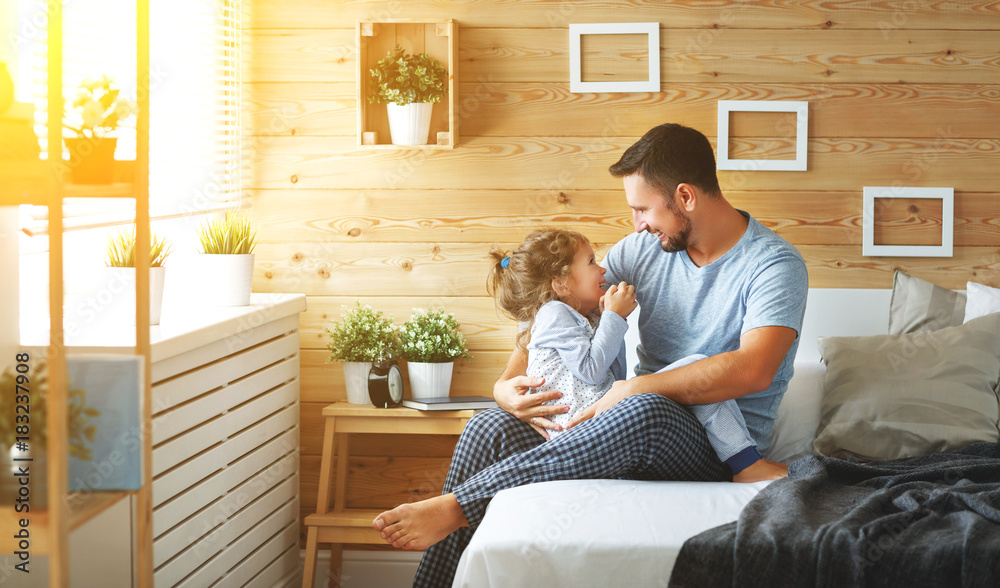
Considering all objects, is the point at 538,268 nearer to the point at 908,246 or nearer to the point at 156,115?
the point at 156,115

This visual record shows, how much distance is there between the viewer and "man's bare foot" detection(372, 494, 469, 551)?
1.81 metres

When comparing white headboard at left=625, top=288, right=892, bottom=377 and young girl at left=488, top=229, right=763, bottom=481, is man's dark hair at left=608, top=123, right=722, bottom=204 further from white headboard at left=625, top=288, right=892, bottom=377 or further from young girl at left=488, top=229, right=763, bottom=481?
white headboard at left=625, top=288, right=892, bottom=377

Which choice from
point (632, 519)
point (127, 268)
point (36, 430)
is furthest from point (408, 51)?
point (36, 430)

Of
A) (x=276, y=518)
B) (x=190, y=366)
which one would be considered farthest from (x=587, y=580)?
(x=276, y=518)

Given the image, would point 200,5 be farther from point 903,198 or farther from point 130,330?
point 903,198

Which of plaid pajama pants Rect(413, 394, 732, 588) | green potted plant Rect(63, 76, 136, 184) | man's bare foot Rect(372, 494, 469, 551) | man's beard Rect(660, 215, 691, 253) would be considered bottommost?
man's bare foot Rect(372, 494, 469, 551)

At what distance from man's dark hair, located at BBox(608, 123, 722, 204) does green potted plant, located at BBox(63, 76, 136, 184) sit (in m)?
1.17

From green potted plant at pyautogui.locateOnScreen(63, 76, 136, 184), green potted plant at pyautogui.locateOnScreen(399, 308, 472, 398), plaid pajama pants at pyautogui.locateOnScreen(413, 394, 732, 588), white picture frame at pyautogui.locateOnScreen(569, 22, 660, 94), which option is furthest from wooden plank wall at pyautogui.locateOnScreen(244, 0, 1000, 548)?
green potted plant at pyautogui.locateOnScreen(63, 76, 136, 184)

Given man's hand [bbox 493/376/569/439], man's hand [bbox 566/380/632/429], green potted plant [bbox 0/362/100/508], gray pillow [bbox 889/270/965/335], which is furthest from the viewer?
gray pillow [bbox 889/270/965/335]

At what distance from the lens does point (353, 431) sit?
2.49m

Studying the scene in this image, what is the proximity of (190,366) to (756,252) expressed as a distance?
1332 millimetres

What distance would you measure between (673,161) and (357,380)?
1109 mm

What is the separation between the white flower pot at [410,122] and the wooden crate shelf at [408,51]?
2cm

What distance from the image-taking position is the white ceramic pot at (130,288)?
1.85 m
